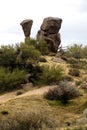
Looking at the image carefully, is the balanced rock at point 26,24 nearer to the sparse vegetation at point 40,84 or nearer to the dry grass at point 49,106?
the sparse vegetation at point 40,84

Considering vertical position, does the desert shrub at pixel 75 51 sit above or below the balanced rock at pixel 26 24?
below

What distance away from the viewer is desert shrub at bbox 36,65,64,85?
135 ft

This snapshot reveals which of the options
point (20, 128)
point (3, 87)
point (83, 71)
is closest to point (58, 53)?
point (83, 71)

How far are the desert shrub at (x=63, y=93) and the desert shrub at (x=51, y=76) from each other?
25.0ft

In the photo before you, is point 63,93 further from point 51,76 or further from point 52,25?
point 52,25

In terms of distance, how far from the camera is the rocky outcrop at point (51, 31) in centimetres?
5408

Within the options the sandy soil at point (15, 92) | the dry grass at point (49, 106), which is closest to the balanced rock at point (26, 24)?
the sandy soil at point (15, 92)

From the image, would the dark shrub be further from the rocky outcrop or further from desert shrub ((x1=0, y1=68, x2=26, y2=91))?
the rocky outcrop

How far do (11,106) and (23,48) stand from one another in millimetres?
15791

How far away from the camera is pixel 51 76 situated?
41094 mm

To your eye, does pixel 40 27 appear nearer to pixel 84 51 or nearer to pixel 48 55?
pixel 48 55

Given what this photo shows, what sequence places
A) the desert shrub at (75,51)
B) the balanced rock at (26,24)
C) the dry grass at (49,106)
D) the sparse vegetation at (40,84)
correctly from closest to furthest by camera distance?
the sparse vegetation at (40,84) → the dry grass at (49,106) → the balanced rock at (26,24) → the desert shrub at (75,51)

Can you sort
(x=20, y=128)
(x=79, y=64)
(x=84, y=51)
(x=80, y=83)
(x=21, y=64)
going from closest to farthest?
(x=20, y=128), (x=80, y=83), (x=21, y=64), (x=79, y=64), (x=84, y=51)

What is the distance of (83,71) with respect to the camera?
157 ft
